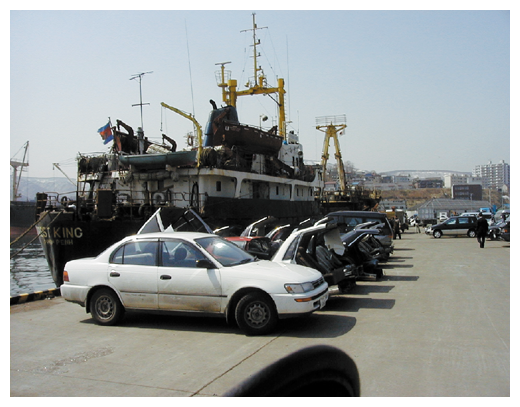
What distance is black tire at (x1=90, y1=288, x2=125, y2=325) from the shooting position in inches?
293

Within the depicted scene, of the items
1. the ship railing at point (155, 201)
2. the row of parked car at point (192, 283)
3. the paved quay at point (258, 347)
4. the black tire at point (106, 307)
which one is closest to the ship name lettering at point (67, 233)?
the ship railing at point (155, 201)

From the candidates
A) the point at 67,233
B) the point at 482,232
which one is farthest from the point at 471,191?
the point at 67,233

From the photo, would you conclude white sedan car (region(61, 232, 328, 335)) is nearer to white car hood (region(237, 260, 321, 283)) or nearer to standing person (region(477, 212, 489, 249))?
→ white car hood (region(237, 260, 321, 283))

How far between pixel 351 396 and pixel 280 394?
46cm

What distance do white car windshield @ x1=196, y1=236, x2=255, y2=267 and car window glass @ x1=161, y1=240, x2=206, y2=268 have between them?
20cm

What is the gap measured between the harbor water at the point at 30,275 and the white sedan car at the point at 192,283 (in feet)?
39.6

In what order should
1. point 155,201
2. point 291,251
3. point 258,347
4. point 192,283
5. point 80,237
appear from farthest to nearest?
1. point 155,201
2. point 80,237
3. point 291,251
4. point 192,283
5. point 258,347

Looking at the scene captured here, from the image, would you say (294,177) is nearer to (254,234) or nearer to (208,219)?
(208,219)

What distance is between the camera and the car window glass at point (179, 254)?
23.7 ft

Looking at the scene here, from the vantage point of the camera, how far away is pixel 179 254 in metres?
7.33

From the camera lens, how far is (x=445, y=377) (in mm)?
4773

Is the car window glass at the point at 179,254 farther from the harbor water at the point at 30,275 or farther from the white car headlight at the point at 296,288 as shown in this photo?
the harbor water at the point at 30,275

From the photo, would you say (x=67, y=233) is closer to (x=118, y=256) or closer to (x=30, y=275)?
(x=30, y=275)

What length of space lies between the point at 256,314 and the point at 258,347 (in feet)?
2.34
